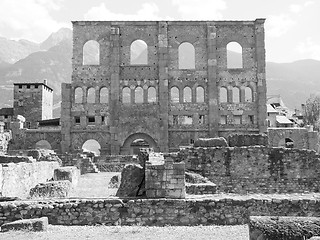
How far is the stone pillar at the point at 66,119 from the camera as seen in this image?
130 ft

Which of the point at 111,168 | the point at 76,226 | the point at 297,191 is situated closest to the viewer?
the point at 76,226

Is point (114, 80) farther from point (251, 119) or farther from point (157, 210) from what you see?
point (157, 210)

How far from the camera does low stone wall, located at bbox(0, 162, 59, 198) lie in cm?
1406

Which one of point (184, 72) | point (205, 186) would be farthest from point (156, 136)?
point (205, 186)

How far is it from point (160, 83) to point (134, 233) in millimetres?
32157

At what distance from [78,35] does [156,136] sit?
13554 millimetres

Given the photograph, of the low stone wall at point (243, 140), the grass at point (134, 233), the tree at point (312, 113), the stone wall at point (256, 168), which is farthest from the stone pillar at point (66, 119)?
the tree at point (312, 113)

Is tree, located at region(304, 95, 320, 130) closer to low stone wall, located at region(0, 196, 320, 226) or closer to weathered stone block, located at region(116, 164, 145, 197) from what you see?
weathered stone block, located at region(116, 164, 145, 197)

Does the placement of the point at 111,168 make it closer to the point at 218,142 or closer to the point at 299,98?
the point at 218,142

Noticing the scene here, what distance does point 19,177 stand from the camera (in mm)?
15789

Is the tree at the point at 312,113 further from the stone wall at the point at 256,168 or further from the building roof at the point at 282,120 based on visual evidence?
the stone wall at the point at 256,168

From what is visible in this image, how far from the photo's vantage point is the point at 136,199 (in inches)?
379

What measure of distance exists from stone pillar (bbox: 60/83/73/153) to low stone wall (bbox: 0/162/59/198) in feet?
65.0

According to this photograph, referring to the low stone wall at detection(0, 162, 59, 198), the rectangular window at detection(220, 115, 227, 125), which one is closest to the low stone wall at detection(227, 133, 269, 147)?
the low stone wall at detection(0, 162, 59, 198)
